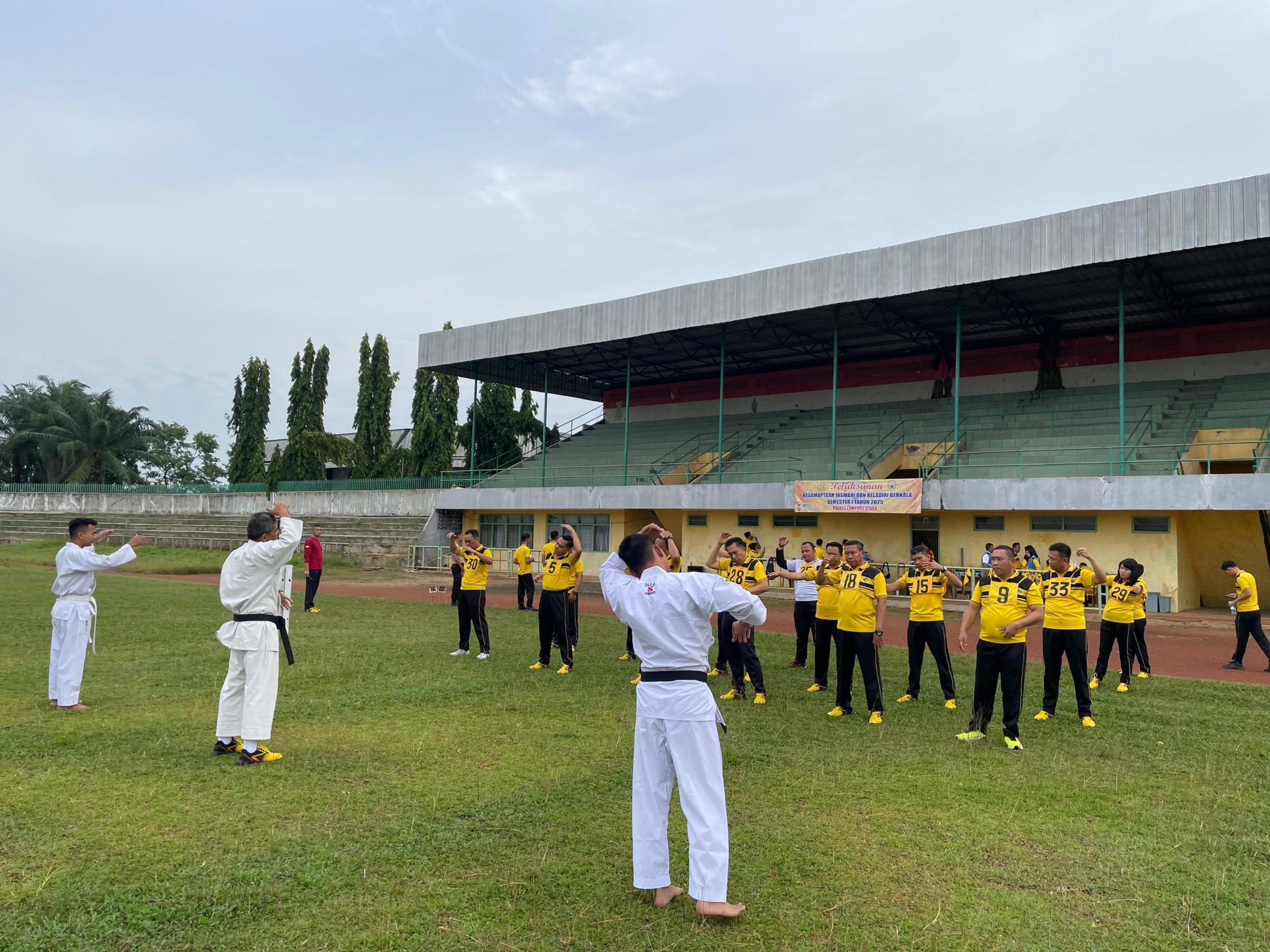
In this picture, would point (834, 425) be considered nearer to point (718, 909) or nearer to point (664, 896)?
point (664, 896)

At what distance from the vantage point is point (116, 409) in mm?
55406

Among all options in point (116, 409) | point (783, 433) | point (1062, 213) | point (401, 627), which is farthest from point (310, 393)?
point (1062, 213)

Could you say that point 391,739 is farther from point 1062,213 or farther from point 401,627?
point 1062,213

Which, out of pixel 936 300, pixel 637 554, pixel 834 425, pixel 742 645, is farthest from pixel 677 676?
pixel 936 300

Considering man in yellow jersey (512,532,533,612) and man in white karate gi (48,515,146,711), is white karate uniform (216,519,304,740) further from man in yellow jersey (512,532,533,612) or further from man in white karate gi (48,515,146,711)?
man in yellow jersey (512,532,533,612)

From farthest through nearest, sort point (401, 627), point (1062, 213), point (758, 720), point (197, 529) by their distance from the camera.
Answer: point (197, 529) < point (1062, 213) < point (401, 627) < point (758, 720)

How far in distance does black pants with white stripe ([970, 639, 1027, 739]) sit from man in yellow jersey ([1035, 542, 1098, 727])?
110 centimetres

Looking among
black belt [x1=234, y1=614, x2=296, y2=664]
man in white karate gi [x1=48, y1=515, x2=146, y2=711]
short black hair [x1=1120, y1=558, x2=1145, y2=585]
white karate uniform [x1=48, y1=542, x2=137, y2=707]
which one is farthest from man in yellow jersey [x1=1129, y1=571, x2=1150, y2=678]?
white karate uniform [x1=48, y1=542, x2=137, y2=707]

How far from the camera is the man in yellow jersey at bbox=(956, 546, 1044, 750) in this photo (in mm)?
7539

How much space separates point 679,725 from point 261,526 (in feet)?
12.9

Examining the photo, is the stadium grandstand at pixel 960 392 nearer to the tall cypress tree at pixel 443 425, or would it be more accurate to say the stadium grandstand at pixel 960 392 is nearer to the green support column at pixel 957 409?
the green support column at pixel 957 409

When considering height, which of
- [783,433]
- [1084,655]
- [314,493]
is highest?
[783,433]

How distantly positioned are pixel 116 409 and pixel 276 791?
59.4 meters

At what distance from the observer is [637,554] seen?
4.53 metres
